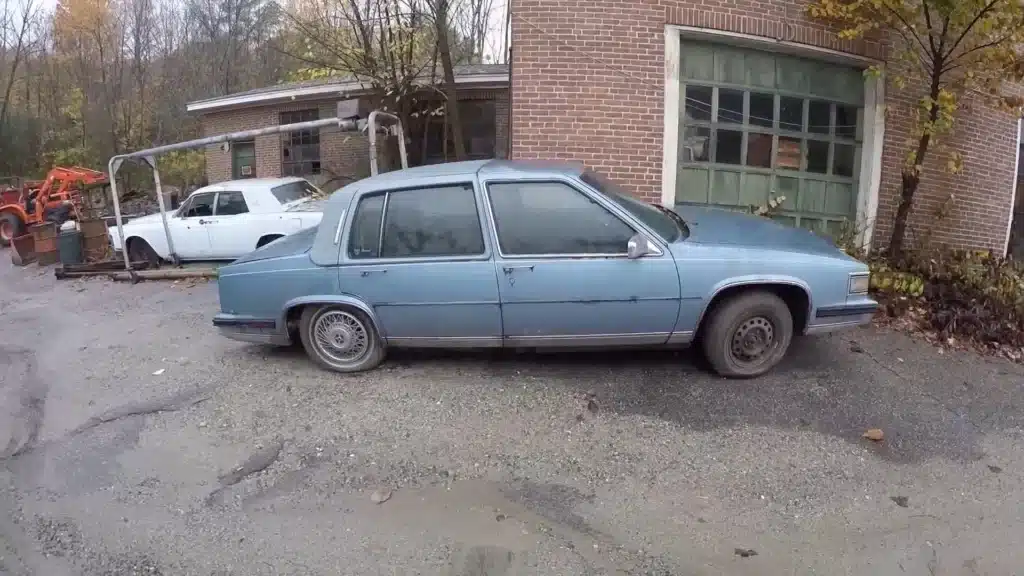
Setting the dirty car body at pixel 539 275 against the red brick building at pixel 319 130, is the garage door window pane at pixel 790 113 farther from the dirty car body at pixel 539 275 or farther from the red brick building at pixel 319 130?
the red brick building at pixel 319 130

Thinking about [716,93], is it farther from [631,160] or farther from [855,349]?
[855,349]

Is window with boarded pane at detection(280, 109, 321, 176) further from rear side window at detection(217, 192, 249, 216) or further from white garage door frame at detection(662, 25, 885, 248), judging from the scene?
white garage door frame at detection(662, 25, 885, 248)

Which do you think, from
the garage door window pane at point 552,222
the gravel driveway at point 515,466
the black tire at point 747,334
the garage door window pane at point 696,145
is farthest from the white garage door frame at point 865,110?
the garage door window pane at point 552,222

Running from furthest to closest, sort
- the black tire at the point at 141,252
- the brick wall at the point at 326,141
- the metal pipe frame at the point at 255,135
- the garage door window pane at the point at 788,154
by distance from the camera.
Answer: the brick wall at the point at 326,141 < the black tire at the point at 141,252 < the garage door window pane at the point at 788,154 < the metal pipe frame at the point at 255,135

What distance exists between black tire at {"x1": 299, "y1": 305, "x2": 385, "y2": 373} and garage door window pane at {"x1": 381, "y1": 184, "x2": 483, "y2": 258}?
1.92 ft

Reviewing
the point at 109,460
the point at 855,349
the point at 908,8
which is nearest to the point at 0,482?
the point at 109,460

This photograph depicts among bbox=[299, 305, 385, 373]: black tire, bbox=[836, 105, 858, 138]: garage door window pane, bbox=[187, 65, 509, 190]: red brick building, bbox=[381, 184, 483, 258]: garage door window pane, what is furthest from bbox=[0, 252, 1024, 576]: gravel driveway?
bbox=[187, 65, 509, 190]: red brick building

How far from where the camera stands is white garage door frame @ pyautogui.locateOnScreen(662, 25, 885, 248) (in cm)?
842

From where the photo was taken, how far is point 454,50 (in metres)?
16.5

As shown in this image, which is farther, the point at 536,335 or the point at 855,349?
the point at 855,349

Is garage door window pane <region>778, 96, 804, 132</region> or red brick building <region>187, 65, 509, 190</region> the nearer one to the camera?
garage door window pane <region>778, 96, 804, 132</region>

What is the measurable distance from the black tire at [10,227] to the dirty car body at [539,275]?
15530 millimetres

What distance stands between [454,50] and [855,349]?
1273 cm

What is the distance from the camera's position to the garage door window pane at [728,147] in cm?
908
